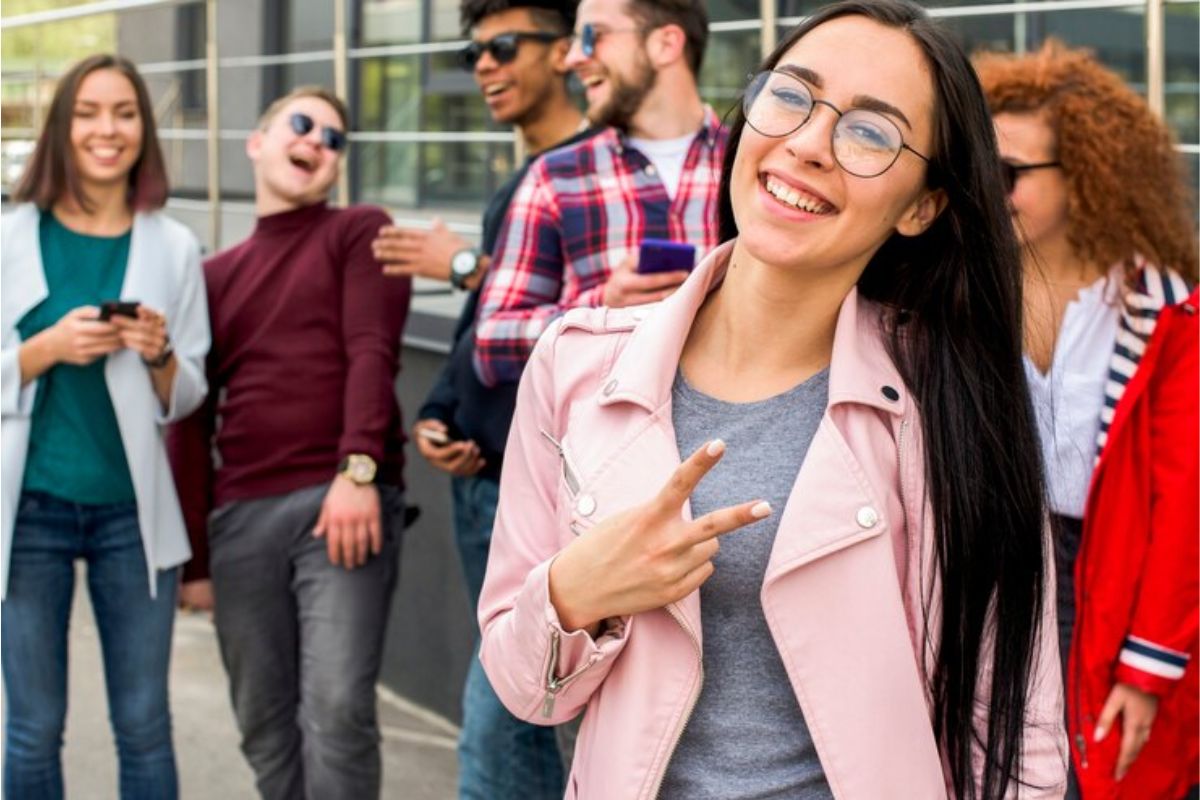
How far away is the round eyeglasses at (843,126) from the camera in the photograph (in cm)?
210

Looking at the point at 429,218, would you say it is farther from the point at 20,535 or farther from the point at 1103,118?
the point at 1103,118

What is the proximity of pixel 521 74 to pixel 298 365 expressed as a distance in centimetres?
96

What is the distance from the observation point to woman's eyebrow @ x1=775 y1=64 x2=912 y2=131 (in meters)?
2.11

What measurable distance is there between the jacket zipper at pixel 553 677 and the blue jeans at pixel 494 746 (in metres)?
1.92

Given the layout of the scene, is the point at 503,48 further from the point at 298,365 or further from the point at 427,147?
the point at 427,147

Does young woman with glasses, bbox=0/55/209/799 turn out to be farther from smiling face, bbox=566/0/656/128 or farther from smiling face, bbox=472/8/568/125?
smiling face, bbox=566/0/656/128

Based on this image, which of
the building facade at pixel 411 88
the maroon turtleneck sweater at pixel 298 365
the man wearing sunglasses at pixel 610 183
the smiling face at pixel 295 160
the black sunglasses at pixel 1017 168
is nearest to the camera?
the black sunglasses at pixel 1017 168

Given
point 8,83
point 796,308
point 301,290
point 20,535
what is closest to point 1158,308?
point 796,308

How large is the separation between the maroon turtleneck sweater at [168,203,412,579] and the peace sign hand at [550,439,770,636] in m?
2.26

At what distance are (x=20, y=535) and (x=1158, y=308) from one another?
2.74m

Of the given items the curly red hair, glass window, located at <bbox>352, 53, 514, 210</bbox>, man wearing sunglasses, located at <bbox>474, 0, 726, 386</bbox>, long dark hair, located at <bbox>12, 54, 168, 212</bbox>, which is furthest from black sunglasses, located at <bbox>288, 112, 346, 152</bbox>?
glass window, located at <bbox>352, 53, 514, 210</bbox>

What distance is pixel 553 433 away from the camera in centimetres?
230

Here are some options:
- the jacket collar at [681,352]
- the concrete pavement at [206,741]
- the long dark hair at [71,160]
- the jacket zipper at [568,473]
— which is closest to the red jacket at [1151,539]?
the jacket collar at [681,352]

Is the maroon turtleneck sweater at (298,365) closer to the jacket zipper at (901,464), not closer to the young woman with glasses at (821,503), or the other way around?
the young woman with glasses at (821,503)
